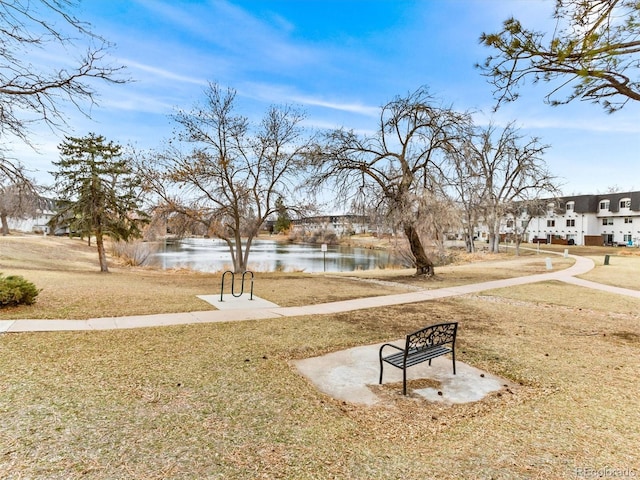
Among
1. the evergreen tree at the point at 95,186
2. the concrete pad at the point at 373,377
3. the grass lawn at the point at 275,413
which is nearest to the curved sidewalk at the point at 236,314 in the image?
the grass lawn at the point at 275,413

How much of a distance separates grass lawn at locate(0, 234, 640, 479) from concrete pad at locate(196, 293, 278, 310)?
237cm

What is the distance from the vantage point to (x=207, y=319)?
26.8 feet

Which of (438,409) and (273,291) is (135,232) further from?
(438,409)

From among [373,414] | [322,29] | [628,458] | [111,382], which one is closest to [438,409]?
[373,414]

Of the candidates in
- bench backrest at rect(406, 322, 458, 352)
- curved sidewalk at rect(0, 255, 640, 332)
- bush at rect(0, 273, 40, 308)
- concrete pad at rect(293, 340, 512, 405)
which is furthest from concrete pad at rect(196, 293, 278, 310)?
bench backrest at rect(406, 322, 458, 352)

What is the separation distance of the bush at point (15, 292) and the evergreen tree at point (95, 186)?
10.7m

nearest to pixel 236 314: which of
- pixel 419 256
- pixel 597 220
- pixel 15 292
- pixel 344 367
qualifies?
pixel 344 367

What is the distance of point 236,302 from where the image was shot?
10312mm

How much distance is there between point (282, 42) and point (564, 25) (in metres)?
11.8

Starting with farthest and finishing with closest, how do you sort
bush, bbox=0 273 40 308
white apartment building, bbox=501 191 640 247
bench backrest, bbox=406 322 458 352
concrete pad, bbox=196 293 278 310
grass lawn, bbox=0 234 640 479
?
white apartment building, bbox=501 191 640 247 < concrete pad, bbox=196 293 278 310 < bush, bbox=0 273 40 308 < bench backrest, bbox=406 322 458 352 < grass lawn, bbox=0 234 640 479

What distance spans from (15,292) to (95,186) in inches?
442

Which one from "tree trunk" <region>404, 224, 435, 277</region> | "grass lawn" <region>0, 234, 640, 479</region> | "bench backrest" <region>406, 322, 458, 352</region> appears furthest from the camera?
"tree trunk" <region>404, 224, 435, 277</region>

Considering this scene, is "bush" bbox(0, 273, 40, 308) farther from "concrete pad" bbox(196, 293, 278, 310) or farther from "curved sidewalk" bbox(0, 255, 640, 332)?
"concrete pad" bbox(196, 293, 278, 310)

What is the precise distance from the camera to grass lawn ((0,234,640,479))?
3.02 m
